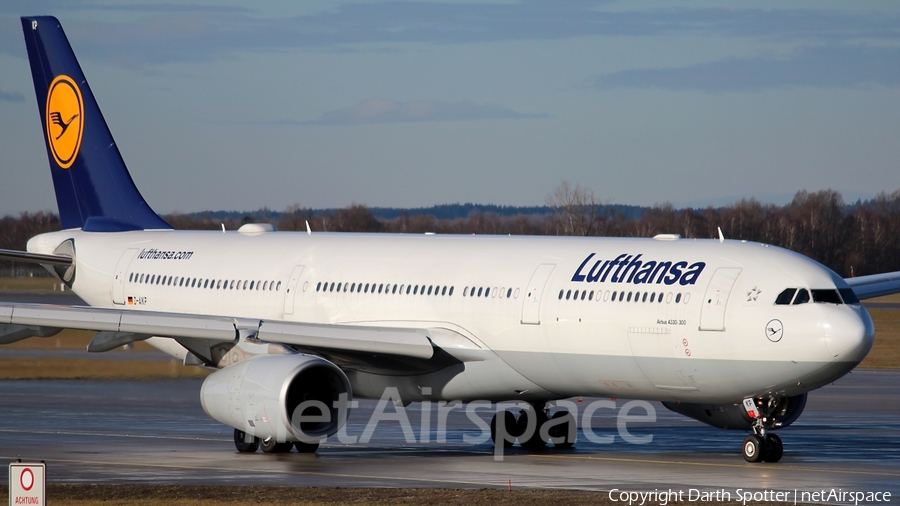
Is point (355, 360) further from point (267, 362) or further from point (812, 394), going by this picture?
point (812, 394)

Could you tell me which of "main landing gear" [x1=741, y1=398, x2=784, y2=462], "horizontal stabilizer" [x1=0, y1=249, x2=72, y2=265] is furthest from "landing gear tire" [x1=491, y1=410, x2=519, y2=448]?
"horizontal stabilizer" [x1=0, y1=249, x2=72, y2=265]

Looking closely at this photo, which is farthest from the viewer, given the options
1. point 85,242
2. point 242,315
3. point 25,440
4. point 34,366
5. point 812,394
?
point 34,366

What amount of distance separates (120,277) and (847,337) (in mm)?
15519

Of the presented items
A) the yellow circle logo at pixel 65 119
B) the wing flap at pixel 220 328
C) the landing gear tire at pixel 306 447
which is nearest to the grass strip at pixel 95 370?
the yellow circle logo at pixel 65 119

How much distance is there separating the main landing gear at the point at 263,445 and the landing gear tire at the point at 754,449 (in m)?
6.75

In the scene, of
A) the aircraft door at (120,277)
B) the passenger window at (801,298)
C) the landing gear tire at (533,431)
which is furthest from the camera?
the aircraft door at (120,277)

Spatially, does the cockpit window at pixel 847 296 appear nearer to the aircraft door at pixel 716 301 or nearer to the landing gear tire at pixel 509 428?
the aircraft door at pixel 716 301

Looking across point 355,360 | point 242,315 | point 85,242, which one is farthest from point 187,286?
point 355,360

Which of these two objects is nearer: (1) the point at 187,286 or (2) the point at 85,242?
(1) the point at 187,286

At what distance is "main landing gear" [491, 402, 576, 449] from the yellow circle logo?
12670mm

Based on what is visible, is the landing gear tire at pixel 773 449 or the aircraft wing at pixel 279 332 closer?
the landing gear tire at pixel 773 449

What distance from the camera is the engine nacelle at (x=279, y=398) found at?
20391 mm

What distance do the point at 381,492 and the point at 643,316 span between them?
5.30 m

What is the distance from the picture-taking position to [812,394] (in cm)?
3425
